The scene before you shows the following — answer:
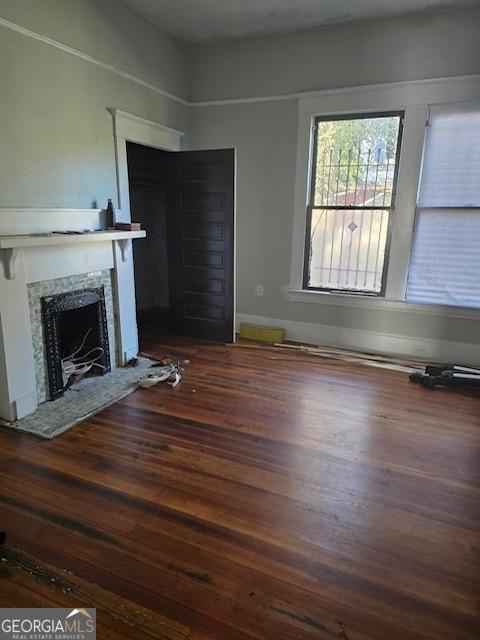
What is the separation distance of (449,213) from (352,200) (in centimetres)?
88

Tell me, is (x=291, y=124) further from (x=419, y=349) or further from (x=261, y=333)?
(x=419, y=349)

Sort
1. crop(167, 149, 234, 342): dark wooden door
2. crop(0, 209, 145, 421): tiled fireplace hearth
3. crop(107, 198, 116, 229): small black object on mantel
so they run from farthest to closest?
1. crop(167, 149, 234, 342): dark wooden door
2. crop(107, 198, 116, 229): small black object on mantel
3. crop(0, 209, 145, 421): tiled fireplace hearth

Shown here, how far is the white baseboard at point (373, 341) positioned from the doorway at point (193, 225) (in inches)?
20.3

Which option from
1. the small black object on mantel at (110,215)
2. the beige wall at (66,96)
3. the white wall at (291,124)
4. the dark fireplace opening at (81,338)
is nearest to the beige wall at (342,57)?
the white wall at (291,124)

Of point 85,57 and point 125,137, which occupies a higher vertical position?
point 85,57

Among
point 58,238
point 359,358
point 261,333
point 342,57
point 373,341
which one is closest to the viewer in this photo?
point 58,238

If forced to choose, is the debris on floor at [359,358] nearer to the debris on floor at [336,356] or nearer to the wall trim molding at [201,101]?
the debris on floor at [336,356]

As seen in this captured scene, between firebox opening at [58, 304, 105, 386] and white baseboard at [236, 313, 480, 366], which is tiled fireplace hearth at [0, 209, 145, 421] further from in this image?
white baseboard at [236, 313, 480, 366]

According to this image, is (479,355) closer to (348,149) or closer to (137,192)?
(348,149)

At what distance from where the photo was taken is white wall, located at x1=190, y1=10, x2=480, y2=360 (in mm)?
3504

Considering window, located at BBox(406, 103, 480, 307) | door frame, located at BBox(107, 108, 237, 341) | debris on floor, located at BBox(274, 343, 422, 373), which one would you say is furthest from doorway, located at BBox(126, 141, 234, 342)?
window, located at BBox(406, 103, 480, 307)

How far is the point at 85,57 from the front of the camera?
10.1 feet

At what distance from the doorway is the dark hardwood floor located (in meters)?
1.57

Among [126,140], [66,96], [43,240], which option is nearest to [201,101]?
[126,140]
